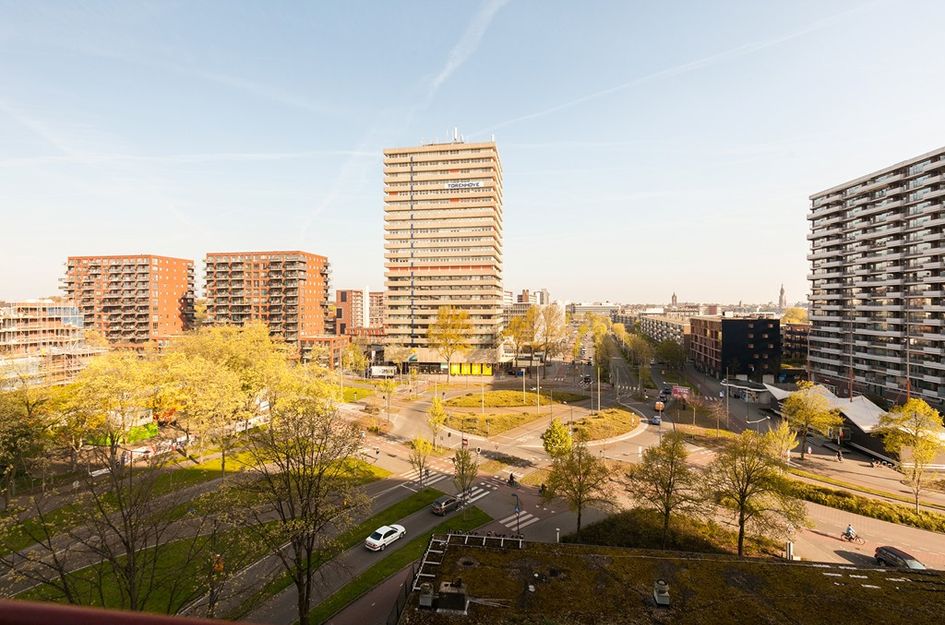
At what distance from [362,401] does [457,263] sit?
1663 inches

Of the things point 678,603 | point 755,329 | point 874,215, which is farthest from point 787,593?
point 755,329

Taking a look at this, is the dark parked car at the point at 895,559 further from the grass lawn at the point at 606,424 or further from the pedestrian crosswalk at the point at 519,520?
the grass lawn at the point at 606,424

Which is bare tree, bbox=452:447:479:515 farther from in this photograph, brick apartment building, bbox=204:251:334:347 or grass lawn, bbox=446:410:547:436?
brick apartment building, bbox=204:251:334:347

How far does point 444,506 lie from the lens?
121ft

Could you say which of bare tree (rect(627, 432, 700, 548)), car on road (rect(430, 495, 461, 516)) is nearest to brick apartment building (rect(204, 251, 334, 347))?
car on road (rect(430, 495, 461, 516))

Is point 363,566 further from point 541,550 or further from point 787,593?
point 787,593

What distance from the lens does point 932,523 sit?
35.1m

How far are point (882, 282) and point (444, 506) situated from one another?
265 ft

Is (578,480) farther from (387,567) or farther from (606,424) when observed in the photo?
(606,424)

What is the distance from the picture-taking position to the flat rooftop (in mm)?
20625

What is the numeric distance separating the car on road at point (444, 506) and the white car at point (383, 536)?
3633 millimetres

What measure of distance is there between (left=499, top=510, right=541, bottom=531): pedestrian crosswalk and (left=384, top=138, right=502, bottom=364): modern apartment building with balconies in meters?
66.6

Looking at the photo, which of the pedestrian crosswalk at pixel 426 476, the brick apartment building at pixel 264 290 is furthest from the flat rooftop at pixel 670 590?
the brick apartment building at pixel 264 290

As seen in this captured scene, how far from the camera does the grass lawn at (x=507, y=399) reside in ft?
241
